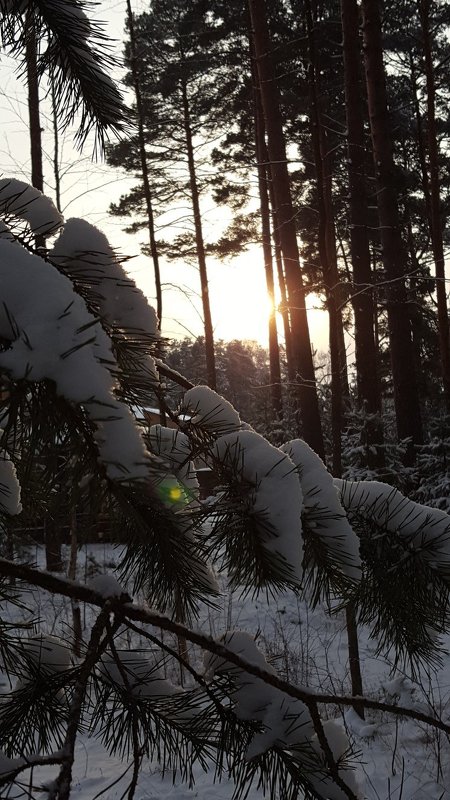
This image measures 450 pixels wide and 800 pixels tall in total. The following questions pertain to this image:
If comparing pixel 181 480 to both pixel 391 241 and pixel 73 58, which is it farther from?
pixel 391 241

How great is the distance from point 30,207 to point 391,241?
9.14m

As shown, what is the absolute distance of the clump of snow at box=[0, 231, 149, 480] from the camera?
63 centimetres

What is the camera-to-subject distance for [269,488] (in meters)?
1.00

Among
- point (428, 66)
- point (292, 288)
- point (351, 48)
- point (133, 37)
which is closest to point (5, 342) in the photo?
point (292, 288)

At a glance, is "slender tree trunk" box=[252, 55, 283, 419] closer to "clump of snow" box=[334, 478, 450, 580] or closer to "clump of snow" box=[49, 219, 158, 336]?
"clump of snow" box=[334, 478, 450, 580]

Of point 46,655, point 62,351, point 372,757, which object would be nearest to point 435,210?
point 372,757

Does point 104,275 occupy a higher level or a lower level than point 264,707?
higher

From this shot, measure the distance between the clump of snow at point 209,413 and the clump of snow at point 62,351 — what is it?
44cm

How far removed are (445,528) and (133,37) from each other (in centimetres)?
1192

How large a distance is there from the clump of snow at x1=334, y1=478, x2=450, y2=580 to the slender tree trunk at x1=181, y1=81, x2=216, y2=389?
1295cm

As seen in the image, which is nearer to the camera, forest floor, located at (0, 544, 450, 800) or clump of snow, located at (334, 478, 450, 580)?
clump of snow, located at (334, 478, 450, 580)

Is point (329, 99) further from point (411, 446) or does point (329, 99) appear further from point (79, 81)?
point (79, 81)

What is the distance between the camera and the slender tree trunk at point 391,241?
9375mm

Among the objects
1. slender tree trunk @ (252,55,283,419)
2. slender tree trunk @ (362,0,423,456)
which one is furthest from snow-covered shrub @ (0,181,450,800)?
slender tree trunk @ (252,55,283,419)
